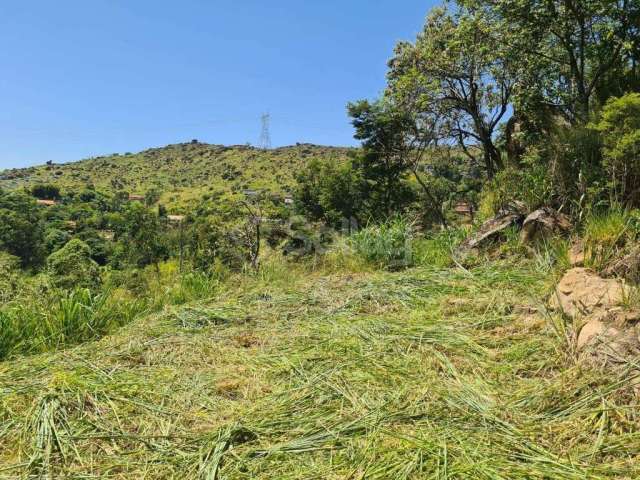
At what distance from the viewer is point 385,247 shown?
17.5 ft

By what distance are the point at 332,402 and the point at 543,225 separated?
3.56 m

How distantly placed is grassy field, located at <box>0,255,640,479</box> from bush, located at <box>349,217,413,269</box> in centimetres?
194

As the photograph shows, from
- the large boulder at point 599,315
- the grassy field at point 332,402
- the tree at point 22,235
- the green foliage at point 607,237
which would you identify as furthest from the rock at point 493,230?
the tree at point 22,235

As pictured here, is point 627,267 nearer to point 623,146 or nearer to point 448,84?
point 623,146

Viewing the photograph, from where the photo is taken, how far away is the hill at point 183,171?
54.7 metres

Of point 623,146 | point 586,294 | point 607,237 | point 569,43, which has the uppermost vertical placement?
point 569,43

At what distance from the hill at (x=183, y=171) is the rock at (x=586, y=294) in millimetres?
44353

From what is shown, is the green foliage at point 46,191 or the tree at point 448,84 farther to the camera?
the green foliage at point 46,191

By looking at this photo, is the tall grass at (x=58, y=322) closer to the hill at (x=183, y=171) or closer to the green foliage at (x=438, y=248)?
the green foliage at (x=438, y=248)

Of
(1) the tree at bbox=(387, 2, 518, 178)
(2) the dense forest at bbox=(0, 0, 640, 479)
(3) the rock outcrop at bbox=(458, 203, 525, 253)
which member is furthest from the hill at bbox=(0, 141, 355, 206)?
(3) the rock outcrop at bbox=(458, 203, 525, 253)

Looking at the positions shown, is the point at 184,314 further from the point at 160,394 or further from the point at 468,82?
the point at 468,82

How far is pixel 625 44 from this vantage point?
→ 17.1 ft

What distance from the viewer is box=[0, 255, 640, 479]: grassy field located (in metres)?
1.57

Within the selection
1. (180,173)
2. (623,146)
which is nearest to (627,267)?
(623,146)
